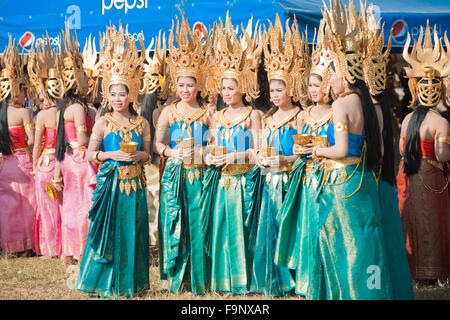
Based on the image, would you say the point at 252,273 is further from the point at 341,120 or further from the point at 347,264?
the point at 341,120

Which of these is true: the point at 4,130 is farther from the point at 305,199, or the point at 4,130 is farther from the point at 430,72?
the point at 430,72

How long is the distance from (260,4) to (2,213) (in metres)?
4.16

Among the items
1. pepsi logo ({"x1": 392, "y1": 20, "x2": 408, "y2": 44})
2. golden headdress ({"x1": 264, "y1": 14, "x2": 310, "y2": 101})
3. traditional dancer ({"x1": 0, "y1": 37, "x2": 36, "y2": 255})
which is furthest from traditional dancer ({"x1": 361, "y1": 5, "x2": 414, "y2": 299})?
traditional dancer ({"x1": 0, "y1": 37, "x2": 36, "y2": 255})

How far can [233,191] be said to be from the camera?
5574 mm

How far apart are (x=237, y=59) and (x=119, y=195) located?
163 cm

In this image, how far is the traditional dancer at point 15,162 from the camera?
7.61 metres

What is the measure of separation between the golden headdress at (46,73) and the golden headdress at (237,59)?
2100 mm

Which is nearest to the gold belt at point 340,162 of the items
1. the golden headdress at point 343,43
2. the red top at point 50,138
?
the golden headdress at point 343,43

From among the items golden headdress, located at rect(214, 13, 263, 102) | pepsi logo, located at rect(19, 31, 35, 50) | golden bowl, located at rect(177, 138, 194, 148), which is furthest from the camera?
pepsi logo, located at rect(19, 31, 35, 50)

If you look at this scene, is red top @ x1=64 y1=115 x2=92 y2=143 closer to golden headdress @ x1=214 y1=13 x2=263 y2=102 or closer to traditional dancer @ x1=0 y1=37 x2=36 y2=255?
traditional dancer @ x1=0 y1=37 x2=36 y2=255

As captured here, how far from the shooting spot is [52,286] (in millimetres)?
6129

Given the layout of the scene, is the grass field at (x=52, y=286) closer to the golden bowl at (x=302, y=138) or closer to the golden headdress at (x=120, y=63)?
the golden bowl at (x=302, y=138)

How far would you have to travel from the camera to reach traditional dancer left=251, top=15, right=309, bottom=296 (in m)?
5.45

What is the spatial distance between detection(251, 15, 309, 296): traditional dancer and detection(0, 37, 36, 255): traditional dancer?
11.3 feet
